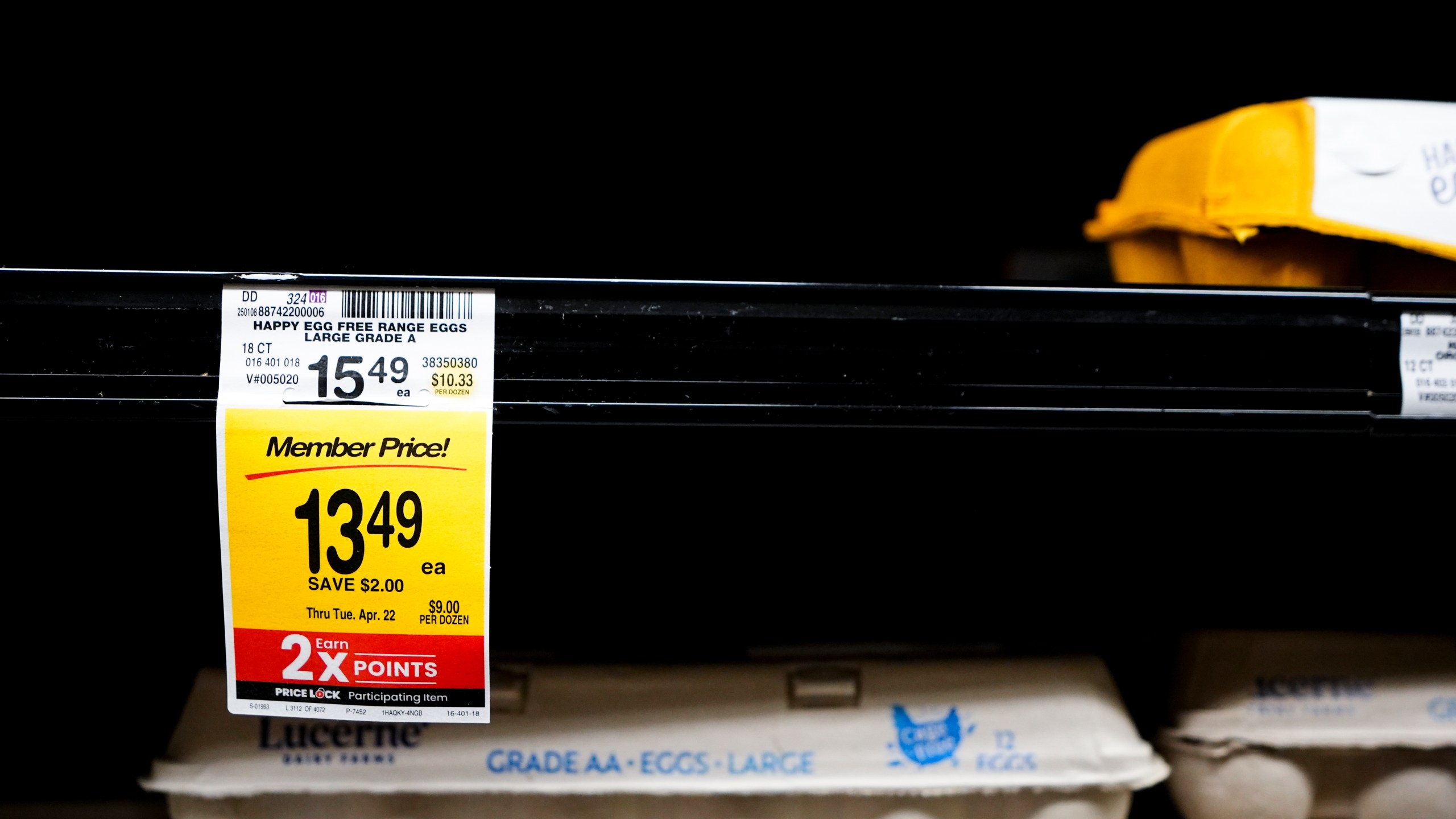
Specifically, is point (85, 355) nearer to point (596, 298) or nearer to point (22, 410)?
point (22, 410)

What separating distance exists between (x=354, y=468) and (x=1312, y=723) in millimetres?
700

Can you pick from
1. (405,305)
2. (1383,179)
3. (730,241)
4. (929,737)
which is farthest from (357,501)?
(1383,179)

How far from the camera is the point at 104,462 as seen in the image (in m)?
0.84

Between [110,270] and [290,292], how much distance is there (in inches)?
3.6

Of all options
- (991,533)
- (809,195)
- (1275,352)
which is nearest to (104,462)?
(809,195)

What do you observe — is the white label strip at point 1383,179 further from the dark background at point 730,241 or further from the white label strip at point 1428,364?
the dark background at point 730,241

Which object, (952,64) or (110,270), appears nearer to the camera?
(110,270)

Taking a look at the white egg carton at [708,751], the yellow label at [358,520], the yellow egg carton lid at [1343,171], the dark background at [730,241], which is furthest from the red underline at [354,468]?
the yellow egg carton lid at [1343,171]

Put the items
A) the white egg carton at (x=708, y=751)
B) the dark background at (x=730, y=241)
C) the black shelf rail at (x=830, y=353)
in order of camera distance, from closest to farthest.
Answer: the black shelf rail at (x=830, y=353), the white egg carton at (x=708, y=751), the dark background at (x=730, y=241)

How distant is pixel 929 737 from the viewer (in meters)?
0.63

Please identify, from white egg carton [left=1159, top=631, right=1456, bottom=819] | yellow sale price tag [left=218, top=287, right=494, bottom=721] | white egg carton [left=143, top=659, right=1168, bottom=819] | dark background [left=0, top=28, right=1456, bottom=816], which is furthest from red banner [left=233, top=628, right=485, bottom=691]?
white egg carton [left=1159, top=631, right=1456, bottom=819]

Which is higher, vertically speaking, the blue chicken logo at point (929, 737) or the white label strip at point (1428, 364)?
the white label strip at point (1428, 364)

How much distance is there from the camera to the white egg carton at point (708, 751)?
2.02 ft

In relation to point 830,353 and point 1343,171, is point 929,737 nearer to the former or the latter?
point 830,353
